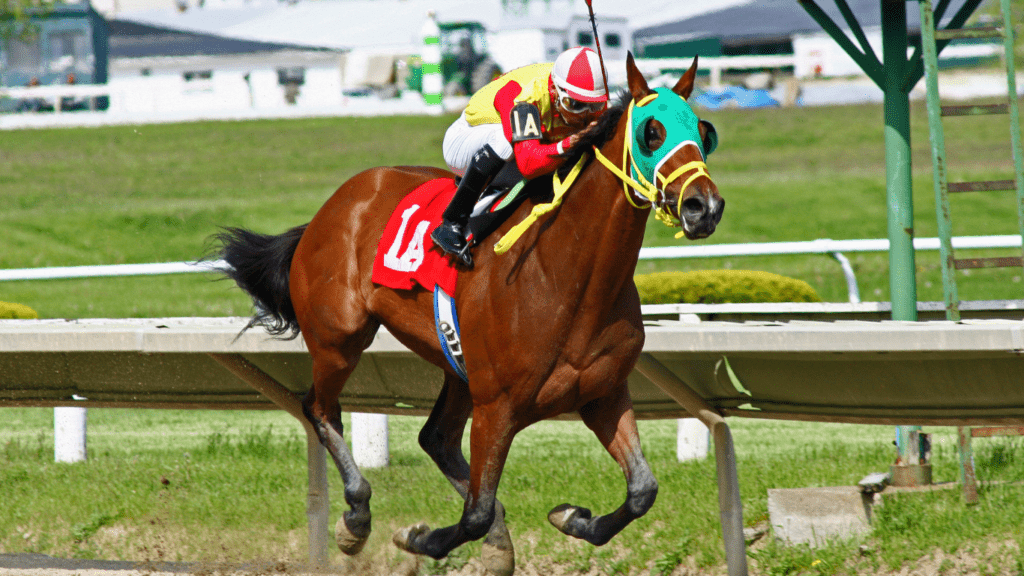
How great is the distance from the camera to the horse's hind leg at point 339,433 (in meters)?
4.16

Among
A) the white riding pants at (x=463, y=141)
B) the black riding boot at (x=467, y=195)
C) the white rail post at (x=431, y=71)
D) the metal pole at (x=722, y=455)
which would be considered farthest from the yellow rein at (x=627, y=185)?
the white rail post at (x=431, y=71)

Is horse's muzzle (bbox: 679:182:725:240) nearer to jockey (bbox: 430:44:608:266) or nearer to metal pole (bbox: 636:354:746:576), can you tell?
jockey (bbox: 430:44:608:266)

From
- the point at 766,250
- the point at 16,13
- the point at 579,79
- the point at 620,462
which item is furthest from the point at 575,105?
the point at 16,13

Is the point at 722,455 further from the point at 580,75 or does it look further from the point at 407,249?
the point at 580,75

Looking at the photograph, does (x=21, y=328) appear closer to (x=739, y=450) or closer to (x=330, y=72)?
(x=739, y=450)

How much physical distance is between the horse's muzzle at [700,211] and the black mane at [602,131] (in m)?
0.53

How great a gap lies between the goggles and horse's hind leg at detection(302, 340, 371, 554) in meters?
1.28

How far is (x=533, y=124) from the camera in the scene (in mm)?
3312

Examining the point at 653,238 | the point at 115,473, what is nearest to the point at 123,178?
the point at 653,238

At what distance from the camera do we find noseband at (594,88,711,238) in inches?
112

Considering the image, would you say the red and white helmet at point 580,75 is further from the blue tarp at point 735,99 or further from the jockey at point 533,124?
the blue tarp at point 735,99

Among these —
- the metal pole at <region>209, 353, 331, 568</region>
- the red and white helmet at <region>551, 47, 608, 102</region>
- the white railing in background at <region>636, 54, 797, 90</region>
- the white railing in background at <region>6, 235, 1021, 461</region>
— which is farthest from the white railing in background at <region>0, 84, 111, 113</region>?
the red and white helmet at <region>551, 47, 608, 102</region>

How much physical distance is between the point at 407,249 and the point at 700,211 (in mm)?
1294

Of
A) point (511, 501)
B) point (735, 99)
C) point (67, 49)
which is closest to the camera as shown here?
point (511, 501)
